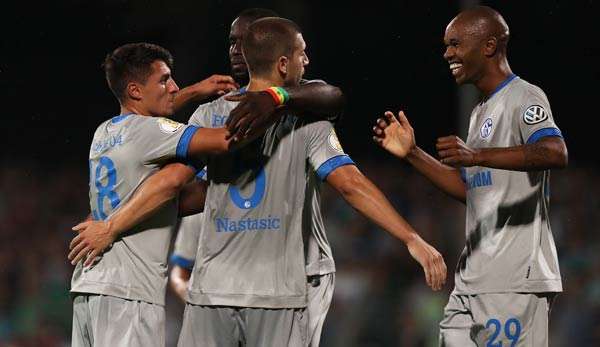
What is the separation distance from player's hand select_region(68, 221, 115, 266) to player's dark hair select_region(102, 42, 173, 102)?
725 mm

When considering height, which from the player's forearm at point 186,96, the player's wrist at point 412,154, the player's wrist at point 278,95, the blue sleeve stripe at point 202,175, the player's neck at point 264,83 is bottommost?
the blue sleeve stripe at point 202,175

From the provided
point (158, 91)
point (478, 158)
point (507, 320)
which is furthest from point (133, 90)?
point (507, 320)

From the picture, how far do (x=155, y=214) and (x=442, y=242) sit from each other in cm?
522

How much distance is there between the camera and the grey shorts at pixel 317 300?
17.5 ft

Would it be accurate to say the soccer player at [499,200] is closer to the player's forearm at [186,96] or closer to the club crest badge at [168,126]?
the club crest badge at [168,126]

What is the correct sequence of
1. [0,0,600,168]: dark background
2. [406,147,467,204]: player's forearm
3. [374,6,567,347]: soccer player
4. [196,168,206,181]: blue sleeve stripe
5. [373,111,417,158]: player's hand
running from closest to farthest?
[374,6,567,347]: soccer player
[373,111,417,158]: player's hand
[406,147,467,204]: player's forearm
[196,168,206,181]: blue sleeve stripe
[0,0,600,168]: dark background

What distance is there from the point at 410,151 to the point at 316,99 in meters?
0.67

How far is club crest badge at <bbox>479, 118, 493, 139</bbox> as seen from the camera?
206 inches

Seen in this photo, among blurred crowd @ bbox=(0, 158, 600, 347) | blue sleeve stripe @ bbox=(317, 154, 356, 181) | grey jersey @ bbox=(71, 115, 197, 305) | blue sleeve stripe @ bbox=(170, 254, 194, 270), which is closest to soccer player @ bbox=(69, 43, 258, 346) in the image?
grey jersey @ bbox=(71, 115, 197, 305)

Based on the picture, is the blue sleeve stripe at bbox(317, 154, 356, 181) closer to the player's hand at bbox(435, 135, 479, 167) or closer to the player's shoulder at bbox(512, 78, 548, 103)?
the player's hand at bbox(435, 135, 479, 167)

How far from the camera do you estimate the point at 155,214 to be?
5.07 meters

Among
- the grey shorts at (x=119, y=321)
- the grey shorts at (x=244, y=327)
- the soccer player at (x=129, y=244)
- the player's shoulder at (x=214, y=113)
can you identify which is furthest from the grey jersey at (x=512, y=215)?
the grey shorts at (x=119, y=321)

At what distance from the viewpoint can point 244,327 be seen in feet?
15.5

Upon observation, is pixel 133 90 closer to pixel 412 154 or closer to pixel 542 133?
pixel 412 154
